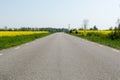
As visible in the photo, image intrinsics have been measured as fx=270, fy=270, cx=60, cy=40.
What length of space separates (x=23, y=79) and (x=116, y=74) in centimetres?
287

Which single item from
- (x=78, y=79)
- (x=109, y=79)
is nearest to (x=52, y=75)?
(x=78, y=79)

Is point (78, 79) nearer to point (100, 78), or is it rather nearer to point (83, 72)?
point (100, 78)

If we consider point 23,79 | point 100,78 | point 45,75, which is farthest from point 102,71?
point 23,79

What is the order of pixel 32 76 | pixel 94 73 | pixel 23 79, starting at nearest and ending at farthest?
pixel 23 79, pixel 32 76, pixel 94 73

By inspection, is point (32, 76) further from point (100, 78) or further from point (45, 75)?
point (100, 78)

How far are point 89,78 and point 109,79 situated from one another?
0.56m

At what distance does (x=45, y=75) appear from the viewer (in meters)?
8.10

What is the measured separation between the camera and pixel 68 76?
26.0 ft

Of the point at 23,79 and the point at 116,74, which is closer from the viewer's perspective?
the point at 23,79

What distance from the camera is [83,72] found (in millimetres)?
8648

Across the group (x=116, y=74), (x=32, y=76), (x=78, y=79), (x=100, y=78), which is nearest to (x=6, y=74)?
(x=32, y=76)

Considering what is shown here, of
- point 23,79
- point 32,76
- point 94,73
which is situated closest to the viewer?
point 23,79

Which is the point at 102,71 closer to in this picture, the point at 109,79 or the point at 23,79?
the point at 109,79

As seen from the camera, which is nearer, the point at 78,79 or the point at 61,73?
the point at 78,79
